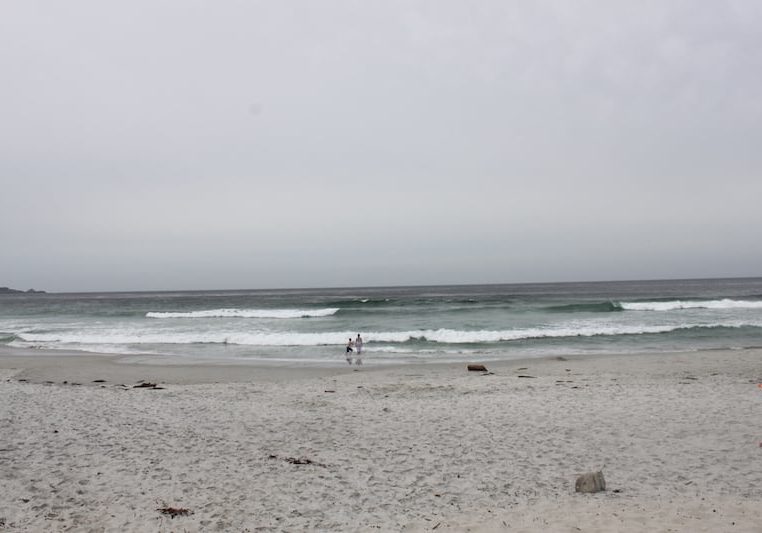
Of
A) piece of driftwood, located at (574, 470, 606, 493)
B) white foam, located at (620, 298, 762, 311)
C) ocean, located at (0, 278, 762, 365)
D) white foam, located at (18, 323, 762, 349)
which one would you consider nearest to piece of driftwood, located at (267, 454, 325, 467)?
piece of driftwood, located at (574, 470, 606, 493)

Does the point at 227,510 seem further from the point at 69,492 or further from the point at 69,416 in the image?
the point at 69,416

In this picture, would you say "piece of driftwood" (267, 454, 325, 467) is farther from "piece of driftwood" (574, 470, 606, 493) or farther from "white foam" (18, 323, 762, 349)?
"white foam" (18, 323, 762, 349)

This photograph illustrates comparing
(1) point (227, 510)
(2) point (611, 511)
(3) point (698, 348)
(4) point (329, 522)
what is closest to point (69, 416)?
(1) point (227, 510)

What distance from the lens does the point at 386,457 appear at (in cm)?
675

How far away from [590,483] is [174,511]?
4.06m

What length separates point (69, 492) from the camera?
18.0 feet

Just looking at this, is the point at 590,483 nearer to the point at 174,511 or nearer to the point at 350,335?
the point at 174,511

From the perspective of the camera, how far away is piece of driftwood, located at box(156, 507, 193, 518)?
16.6 ft

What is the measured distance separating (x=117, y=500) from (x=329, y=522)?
6.95 ft

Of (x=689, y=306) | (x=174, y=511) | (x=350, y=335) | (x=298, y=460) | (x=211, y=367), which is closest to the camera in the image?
(x=174, y=511)

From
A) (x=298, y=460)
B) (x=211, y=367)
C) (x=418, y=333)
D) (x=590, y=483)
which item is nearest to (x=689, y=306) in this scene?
(x=418, y=333)

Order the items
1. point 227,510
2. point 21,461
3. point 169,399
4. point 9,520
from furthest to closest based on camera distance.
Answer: point 169,399 < point 21,461 < point 227,510 < point 9,520

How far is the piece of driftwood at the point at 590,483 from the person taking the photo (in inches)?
219

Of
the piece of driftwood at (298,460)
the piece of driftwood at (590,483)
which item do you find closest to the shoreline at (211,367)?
the piece of driftwood at (298,460)
